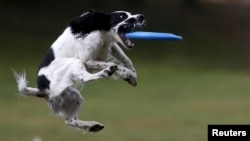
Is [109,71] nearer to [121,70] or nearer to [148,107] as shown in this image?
[121,70]

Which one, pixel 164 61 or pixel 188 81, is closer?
pixel 188 81

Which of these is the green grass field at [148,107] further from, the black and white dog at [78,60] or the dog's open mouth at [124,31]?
the dog's open mouth at [124,31]

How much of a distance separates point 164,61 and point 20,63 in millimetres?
5331

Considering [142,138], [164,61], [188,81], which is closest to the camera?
[142,138]

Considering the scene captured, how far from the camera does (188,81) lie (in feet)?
99.0

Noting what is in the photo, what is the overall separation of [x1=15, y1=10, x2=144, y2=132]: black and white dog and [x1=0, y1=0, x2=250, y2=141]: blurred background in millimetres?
9498

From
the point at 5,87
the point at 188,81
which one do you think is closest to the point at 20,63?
the point at 5,87

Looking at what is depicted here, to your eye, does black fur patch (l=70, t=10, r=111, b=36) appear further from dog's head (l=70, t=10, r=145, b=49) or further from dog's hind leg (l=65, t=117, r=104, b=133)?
dog's hind leg (l=65, t=117, r=104, b=133)

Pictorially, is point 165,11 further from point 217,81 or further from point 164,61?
point 217,81

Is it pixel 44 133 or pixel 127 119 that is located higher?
pixel 127 119

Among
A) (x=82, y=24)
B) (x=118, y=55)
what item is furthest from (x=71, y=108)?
(x=82, y=24)

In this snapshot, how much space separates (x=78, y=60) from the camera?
880cm

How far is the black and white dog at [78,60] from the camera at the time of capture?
8.75 meters

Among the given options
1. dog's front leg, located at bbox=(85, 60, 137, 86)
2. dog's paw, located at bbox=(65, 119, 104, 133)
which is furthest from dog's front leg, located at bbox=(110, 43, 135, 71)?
dog's paw, located at bbox=(65, 119, 104, 133)
